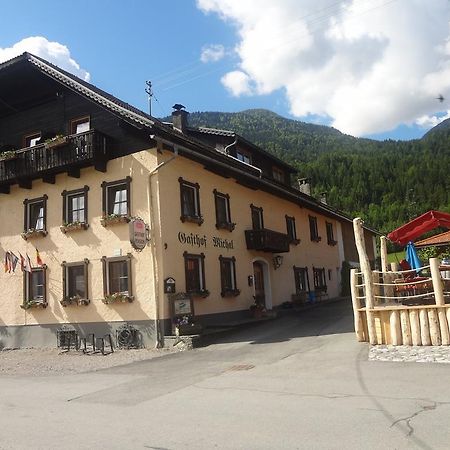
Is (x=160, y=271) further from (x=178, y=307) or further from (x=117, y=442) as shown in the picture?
(x=117, y=442)

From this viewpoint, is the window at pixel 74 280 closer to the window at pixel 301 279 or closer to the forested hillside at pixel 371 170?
the window at pixel 301 279

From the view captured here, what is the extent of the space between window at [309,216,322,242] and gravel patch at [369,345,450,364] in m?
18.5

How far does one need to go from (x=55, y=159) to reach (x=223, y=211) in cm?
675

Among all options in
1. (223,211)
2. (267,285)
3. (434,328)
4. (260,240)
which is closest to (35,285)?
(223,211)

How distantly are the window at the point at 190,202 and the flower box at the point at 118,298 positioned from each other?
3.20m

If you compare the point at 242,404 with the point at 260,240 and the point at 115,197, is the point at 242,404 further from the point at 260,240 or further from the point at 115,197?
the point at 260,240

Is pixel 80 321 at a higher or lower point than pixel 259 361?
higher

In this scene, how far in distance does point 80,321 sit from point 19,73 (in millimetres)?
10058

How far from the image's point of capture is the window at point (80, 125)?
18234 millimetres

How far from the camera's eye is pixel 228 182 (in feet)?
68.5

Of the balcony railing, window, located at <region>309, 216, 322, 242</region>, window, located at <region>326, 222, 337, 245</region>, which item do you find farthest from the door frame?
window, located at <region>326, 222, 337, 245</region>

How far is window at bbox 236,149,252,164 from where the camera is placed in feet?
81.5

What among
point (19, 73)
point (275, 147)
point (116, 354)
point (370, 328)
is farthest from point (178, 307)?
point (275, 147)

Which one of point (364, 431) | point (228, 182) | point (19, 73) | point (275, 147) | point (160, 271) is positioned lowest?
point (364, 431)
